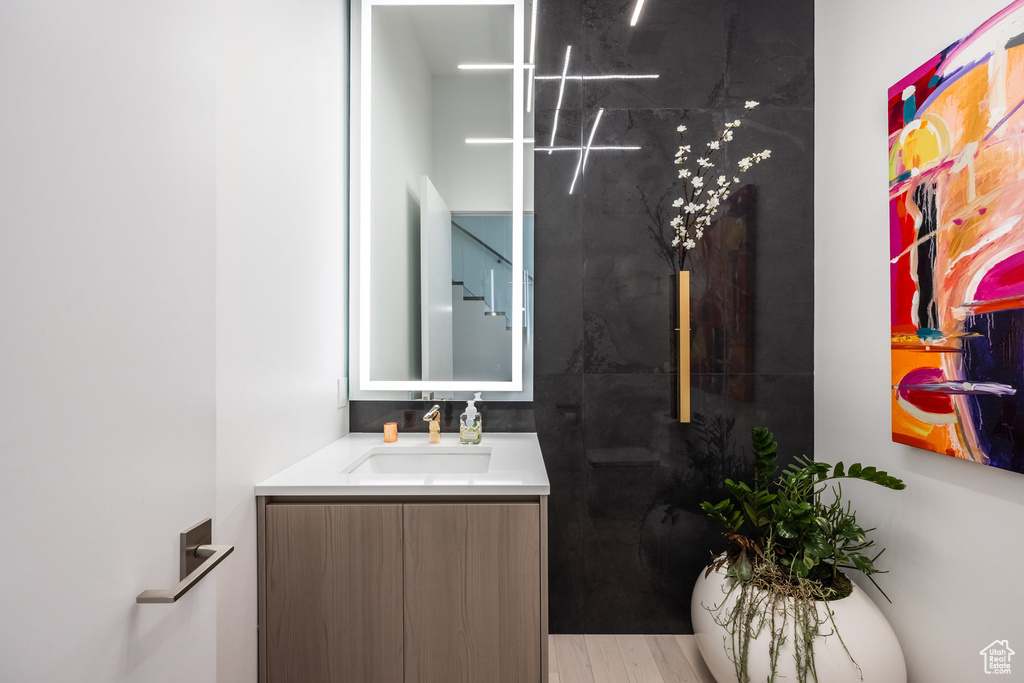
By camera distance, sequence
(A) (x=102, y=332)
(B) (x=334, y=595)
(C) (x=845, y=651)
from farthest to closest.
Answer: (C) (x=845, y=651), (B) (x=334, y=595), (A) (x=102, y=332)

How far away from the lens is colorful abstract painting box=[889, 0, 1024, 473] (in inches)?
41.4

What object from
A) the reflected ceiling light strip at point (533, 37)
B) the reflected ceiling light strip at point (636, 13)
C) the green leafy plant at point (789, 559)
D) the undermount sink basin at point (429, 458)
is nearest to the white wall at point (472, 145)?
the reflected ceiling light strip at point (533, 37)

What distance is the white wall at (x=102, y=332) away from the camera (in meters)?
0.45

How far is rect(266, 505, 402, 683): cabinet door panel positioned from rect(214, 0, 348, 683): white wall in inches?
2.4

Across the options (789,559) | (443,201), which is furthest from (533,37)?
(789,559)

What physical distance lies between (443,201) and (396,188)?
0.61 ft

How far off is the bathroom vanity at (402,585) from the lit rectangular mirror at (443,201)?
27.2 inches

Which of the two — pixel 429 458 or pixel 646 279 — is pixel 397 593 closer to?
pixel 429 458

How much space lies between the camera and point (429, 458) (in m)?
1.57

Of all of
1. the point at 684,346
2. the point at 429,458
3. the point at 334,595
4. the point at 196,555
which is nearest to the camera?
the point at 196,555

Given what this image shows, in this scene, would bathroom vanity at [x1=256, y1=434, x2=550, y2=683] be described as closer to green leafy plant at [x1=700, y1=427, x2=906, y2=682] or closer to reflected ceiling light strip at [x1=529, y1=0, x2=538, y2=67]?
green leafy plant at [x1=700, y1=427, x2=906, y2=682]

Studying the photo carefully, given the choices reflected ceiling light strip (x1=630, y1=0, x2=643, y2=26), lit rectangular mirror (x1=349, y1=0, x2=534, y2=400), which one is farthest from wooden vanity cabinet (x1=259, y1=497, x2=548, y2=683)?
reflected ceiling light strip (x1=630, y1=0, x2=643, y2=26)

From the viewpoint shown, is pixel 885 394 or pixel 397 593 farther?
pixel 885 394

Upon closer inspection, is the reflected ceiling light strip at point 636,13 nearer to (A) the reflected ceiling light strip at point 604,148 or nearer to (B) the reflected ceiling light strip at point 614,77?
(B) the reflected ceiling light strip at point 614,77
